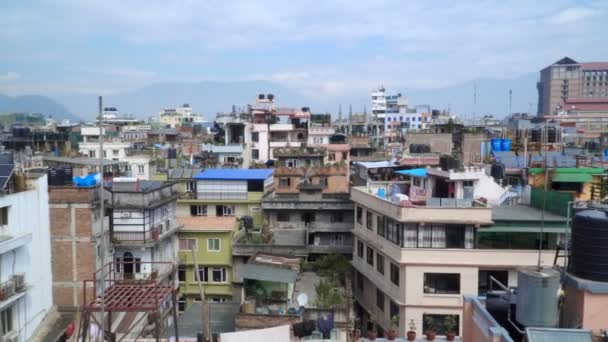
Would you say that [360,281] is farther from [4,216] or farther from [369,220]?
[4,216]

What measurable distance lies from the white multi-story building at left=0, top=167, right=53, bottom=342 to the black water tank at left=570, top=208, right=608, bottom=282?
15.1 m

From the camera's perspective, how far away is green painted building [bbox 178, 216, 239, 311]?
27484mm

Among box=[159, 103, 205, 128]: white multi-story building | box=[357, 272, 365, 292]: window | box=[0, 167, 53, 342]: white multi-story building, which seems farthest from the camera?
box=[159, 103, 205, 128]: white multi-story building

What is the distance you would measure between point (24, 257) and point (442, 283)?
15334 millimetres

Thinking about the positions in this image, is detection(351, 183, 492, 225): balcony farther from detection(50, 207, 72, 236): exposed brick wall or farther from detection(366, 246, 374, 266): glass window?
detection(50, 207, 72, 236): exposed brick wall

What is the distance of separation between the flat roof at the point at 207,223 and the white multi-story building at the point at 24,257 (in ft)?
30.7

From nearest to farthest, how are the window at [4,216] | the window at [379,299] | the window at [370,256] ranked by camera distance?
the window at [4,216] → the window at [379,299] → the window at [370,256]

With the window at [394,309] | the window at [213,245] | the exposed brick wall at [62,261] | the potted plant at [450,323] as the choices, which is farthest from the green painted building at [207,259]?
the potted plant at [450,323]

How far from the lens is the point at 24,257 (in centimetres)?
1716

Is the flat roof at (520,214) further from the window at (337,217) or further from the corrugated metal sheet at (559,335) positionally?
the corrugated metal sheet at (559,335)

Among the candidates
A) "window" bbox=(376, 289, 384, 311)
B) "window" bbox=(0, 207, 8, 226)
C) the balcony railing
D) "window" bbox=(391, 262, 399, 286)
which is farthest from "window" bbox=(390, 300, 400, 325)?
"window" bbox=(0, 207, 8, 226)

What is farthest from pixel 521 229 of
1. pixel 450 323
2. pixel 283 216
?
pixel 283 216

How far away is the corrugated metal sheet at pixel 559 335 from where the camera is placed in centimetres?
742

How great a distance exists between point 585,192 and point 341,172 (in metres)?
15.4
